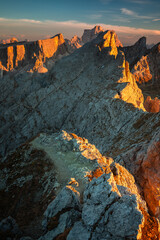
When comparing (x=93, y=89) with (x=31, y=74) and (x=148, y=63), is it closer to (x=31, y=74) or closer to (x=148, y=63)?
(x=31, y=74)

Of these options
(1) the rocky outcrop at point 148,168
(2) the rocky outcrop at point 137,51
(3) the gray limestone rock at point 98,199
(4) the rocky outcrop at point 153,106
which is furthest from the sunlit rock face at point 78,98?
(2) the rocky outcrop at point 137,51

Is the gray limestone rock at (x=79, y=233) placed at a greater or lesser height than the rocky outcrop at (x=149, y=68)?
lesser

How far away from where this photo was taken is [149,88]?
148 m

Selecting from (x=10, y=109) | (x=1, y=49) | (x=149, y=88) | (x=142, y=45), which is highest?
(x=142, y=45)

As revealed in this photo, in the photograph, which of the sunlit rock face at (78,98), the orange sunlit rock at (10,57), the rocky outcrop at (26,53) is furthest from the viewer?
the orange sunlit rock at (10,57)

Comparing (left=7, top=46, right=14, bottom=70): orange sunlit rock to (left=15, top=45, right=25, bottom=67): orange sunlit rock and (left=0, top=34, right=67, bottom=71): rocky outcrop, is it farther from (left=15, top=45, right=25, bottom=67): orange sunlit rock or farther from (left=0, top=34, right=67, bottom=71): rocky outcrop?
(left=15, top=45, right=25, bottom=67): orange sunlit rock

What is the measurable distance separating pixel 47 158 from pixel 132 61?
18472 cm

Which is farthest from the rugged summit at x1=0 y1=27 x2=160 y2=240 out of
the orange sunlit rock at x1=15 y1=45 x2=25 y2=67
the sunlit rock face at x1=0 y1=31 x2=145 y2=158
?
the orange sunlit rock at x1=15 y1=45 x2=25 y2=67

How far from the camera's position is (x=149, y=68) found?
16725cm

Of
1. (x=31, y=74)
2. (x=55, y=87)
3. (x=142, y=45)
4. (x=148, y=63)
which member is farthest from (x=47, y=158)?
(x=142, y=45)

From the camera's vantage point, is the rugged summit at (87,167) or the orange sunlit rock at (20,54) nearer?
the rugged summit at (87,167)

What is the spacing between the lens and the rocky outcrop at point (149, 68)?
158 meters

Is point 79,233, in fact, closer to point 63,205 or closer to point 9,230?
point 63,205

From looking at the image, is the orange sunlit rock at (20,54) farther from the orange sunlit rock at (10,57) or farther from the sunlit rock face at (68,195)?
the sunlit rock face at (68,195)
